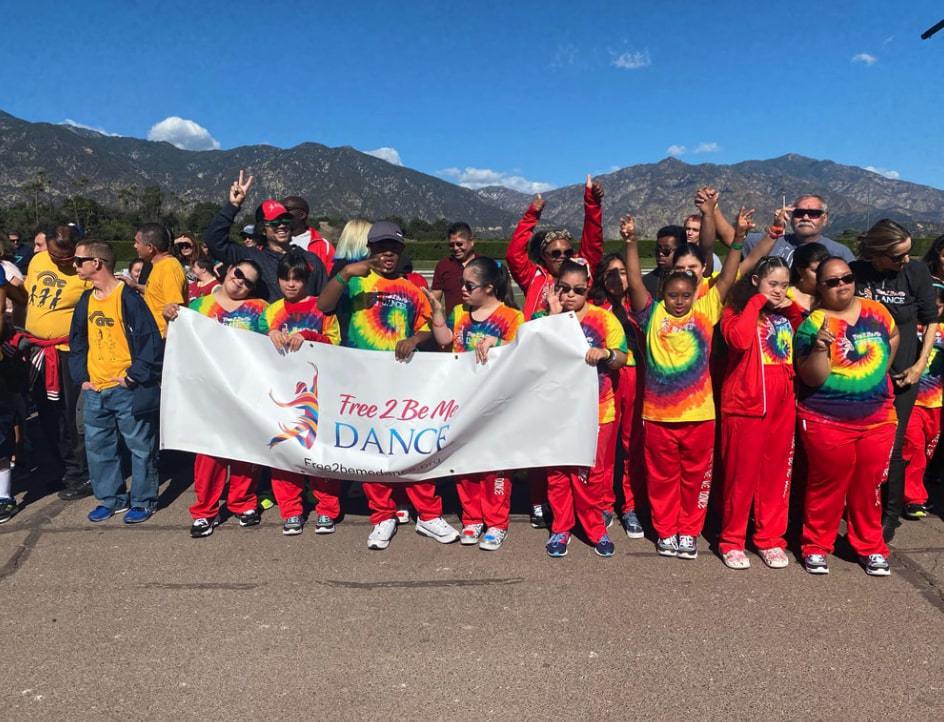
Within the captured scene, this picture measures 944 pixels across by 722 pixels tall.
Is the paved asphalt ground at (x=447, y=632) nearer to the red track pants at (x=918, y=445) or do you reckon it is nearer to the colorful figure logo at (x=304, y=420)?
the red track pants at (x=918, y=445)

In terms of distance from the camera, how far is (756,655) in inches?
121

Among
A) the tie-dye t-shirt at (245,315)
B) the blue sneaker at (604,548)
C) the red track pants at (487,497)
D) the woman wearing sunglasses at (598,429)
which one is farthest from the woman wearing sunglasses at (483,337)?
the tie-dye t-shirt at (245,315)

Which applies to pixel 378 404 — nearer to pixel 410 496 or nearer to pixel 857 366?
pixel 410 496

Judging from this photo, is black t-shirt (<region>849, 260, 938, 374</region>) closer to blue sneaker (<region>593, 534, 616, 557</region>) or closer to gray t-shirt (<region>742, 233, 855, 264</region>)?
gray t-shirt (<region>742, 233, 855, 264</region>)

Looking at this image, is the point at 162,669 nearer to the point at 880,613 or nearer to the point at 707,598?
the point at 707,598

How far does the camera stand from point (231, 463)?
461 centimetres

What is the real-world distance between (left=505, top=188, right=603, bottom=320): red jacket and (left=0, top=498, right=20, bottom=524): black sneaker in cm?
397

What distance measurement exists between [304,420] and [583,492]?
1.92m

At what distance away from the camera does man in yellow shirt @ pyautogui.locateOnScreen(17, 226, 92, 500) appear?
5270 millimetres

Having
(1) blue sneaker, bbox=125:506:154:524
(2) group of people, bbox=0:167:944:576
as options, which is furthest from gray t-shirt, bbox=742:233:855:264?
(1) blue sneaker, bbox=125:506:154:524

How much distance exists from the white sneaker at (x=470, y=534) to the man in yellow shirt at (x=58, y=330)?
10.3 ft

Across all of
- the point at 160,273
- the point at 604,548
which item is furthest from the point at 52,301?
the point at 604,548

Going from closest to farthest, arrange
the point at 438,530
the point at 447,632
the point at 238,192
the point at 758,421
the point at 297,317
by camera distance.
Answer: the point at 447,632 → the point at 758,421 → the point at 438,530 → the point at 297,317 → the point at 238,192

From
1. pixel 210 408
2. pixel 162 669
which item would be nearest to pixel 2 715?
pixel 162 669
